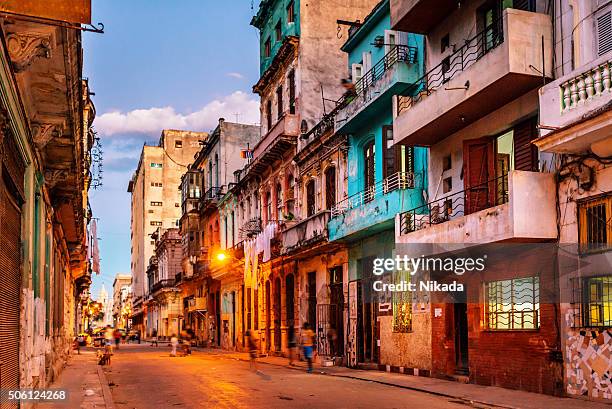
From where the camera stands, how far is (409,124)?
1886cm

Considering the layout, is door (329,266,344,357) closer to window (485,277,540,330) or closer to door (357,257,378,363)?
door (357,257,378,363)

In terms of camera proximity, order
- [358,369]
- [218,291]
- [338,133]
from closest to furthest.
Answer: [358,369] < [338,133] < [218,291]

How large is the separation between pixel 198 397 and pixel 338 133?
12334 mm

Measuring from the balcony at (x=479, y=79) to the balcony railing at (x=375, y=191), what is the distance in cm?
164

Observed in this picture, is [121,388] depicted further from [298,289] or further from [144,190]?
[144,190]

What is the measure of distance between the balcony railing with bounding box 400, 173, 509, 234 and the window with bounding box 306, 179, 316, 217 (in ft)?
33.4

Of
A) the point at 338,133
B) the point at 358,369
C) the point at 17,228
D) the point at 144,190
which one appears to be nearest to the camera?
the point at 17,228

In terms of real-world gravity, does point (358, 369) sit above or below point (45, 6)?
below

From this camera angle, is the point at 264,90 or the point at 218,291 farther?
the point at 218,291

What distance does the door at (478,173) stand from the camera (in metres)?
17.1

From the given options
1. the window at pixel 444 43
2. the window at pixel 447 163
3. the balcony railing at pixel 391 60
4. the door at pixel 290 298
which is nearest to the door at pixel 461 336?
the window at pixel 447 163

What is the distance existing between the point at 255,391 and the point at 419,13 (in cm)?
1014

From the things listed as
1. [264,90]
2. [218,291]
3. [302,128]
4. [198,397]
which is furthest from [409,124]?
[218,291]

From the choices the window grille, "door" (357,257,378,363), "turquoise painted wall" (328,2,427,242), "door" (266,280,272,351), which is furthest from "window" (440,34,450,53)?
"door" (266,280,272,351)
